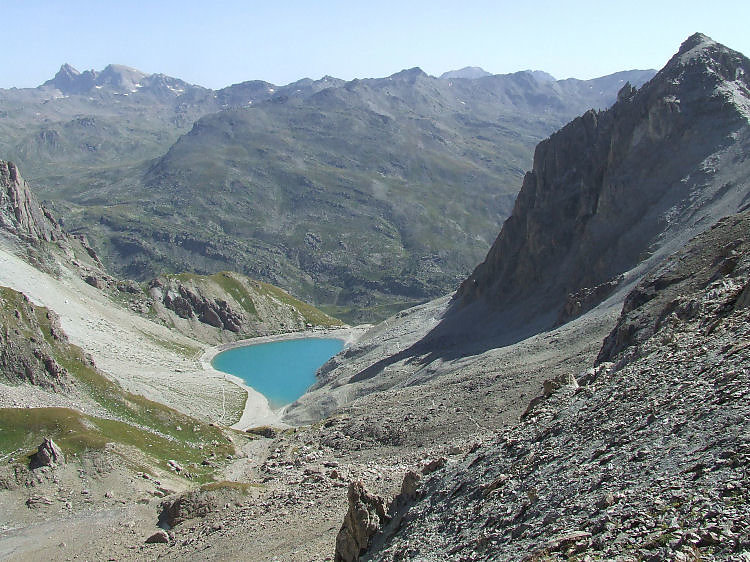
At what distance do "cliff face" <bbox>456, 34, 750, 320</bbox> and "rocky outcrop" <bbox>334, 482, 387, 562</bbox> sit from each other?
59462mm

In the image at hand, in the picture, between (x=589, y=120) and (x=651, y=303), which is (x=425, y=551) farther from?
(x=589, y=120)

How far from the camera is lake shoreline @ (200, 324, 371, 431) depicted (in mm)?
105344

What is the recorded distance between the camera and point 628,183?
345ft

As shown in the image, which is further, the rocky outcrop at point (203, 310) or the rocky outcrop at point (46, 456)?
the rocky outcrop at point (203, 310)

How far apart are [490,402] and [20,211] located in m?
148

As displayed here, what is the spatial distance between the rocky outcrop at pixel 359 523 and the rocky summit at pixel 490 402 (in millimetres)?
104

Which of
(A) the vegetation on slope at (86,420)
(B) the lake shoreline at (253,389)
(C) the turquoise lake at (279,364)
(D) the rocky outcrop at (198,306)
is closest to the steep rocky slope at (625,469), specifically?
(A) the vegetation on slope at (86,420)

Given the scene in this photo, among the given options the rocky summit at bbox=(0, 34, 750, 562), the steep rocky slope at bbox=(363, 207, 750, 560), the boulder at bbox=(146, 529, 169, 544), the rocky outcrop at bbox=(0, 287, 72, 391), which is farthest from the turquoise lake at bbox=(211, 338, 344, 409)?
the steep rocky slope at bbox=(363, 207, 750, 560)

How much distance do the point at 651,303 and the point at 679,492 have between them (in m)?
34.0

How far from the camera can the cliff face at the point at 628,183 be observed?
9250 cm

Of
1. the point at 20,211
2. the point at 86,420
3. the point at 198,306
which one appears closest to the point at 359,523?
the point at 86,420

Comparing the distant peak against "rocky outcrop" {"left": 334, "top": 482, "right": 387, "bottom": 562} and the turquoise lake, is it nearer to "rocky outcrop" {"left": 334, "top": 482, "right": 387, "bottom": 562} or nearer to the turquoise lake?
the turquoise lake

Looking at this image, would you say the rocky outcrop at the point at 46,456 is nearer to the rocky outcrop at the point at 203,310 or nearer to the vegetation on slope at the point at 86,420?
the vegetation on slope at the point at 86,420

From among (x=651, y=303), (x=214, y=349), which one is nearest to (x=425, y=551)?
(x=651, y=303)
